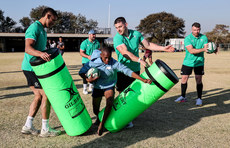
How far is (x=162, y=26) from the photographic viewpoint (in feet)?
229

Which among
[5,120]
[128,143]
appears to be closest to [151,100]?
[128,143]

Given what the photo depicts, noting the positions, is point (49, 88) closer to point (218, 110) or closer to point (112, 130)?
point (112, 130)

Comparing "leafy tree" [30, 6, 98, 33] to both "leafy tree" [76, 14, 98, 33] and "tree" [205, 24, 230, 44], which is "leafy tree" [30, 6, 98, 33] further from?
"tree" [205, 24, 230, 44]

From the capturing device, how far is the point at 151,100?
12.2 feet

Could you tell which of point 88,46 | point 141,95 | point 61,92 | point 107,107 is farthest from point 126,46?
point 88,46

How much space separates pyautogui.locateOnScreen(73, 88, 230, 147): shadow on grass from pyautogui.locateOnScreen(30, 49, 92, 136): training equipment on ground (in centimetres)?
43

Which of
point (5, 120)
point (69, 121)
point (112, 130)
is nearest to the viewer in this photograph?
point (69, 121)

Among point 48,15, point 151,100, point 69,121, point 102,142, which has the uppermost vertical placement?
point 48,15

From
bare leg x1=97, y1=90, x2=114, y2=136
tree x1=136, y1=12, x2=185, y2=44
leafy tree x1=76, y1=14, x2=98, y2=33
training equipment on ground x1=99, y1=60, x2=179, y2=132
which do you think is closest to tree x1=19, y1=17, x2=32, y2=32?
leafy tree x1=76, y1=14, x2=98, y2=33

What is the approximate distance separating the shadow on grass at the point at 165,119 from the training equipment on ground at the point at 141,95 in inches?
11.9

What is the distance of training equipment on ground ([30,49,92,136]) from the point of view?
332cm

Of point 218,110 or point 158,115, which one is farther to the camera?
point 218,110

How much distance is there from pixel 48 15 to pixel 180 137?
332cm

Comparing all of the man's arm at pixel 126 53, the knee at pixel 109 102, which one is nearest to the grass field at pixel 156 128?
the knee at pixel 109 102
